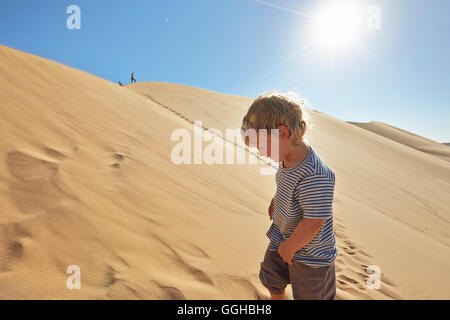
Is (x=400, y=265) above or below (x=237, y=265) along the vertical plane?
below

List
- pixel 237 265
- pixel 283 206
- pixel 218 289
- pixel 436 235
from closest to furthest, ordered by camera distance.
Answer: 1. pixel 283 206
2. pixel 218 289
3. pixel 237 265
4. pixel 436 235

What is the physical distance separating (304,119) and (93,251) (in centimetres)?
141

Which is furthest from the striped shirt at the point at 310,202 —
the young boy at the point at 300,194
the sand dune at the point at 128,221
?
the sand dune at the point at 128,221

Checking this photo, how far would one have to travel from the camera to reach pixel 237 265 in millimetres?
1722

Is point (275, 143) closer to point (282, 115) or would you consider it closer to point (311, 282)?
point (282, 115)

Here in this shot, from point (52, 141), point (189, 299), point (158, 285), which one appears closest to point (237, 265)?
point (189, 299)

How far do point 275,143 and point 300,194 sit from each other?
0.26 m

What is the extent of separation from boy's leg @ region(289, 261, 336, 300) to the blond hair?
0.60 metres

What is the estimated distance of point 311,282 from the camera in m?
1.06

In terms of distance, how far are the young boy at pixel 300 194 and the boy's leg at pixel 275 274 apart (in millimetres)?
162

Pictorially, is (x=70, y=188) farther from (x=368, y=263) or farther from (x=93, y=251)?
(x=368, y=263)

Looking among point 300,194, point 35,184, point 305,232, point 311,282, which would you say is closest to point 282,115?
point 300,194

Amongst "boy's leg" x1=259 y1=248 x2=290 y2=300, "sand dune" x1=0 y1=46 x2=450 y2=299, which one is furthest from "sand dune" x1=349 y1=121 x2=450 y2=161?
"boy's leg" x1=259 y1=248 x2=290 y2=300

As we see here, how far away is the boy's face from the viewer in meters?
1.02
